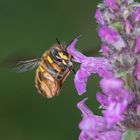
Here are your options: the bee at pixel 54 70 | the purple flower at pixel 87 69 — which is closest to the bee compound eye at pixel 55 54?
the bee at pixel 54 70

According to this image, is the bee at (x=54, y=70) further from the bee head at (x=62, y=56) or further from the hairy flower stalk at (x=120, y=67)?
the hairy flower stalk at (x=120, y=67)

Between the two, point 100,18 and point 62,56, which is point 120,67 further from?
point 62,56

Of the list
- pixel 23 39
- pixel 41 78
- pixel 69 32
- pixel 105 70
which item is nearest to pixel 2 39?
pixel 23 39

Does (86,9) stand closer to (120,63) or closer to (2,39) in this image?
(2,39)

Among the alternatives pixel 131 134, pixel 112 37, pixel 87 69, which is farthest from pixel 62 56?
pixel 131 134

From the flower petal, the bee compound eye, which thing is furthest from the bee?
the flower petal

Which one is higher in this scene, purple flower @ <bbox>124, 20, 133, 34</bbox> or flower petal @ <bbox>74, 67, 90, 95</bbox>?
purple flower @ <bbox>124, 20, 133, 34</bbox>

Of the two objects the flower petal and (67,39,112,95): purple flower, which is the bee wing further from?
the flower petal
